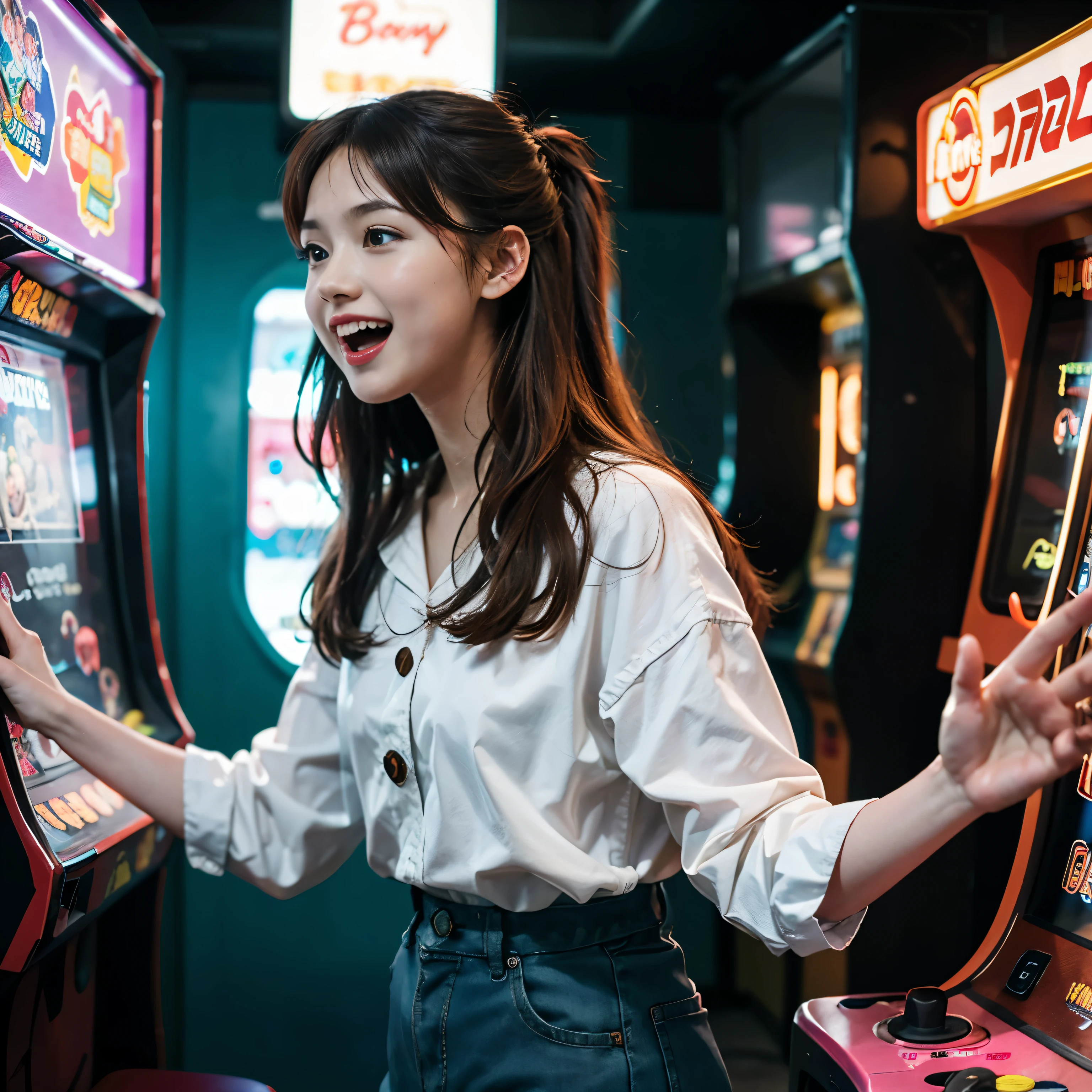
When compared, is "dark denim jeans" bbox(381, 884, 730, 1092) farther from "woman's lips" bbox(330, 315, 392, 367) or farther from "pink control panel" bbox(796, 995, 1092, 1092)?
"woman's lips" bbox(330, 315, 392, 367)

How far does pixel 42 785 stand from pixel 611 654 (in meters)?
0.87

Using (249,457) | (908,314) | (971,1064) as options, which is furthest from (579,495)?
(249,457)

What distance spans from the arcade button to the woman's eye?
124 centimetres

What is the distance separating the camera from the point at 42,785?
1492 millimetres

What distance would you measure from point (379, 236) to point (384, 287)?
6cm

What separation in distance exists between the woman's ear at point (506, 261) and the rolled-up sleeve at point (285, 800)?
536 mm

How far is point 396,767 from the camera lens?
1.23 m

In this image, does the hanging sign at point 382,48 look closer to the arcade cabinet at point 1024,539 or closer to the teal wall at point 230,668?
the teal wall at point 230,668

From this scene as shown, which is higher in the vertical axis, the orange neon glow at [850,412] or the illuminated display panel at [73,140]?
the illuminated display panel at [73,140]

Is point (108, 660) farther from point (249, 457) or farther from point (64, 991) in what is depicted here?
point (249, 457)

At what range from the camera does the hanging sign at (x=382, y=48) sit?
8.82ft

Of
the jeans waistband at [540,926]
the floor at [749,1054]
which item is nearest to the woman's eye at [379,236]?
the jeans waistband at [540,926]

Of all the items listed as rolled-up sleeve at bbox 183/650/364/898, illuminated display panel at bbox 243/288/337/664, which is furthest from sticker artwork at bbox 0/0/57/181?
illuminated display panel at bbox 243/288/337/664

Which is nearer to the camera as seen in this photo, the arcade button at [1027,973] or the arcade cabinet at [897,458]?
the arcade button at [1027,973]
